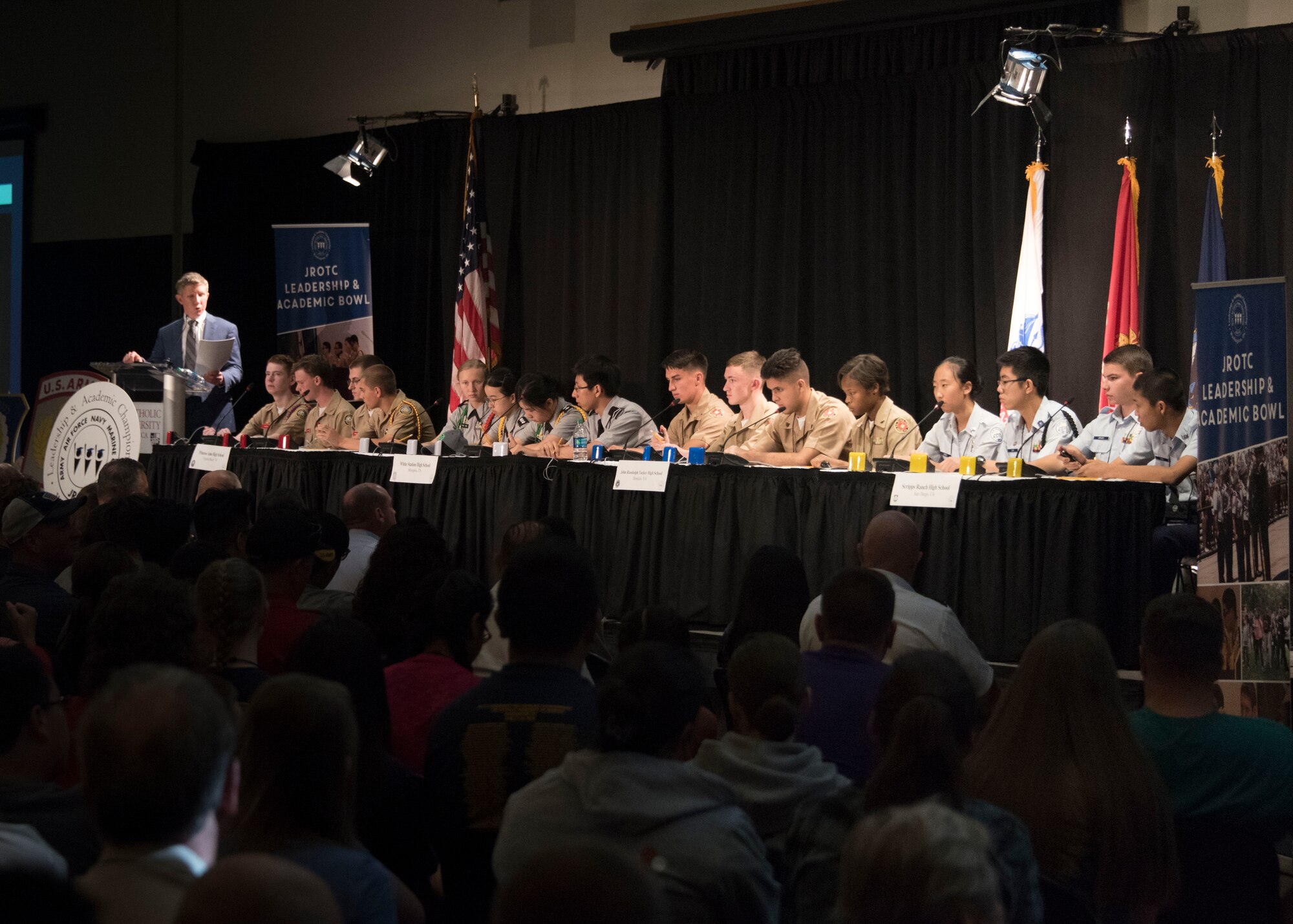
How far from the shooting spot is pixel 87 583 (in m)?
2.96

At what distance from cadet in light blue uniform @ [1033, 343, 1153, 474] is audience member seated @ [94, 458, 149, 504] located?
3494mm

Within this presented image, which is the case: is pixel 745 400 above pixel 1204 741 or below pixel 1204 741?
above

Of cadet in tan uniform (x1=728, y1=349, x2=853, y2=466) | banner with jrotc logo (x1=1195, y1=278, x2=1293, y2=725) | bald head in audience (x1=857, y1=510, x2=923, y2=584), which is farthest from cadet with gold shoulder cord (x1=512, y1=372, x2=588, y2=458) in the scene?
bald head in audience (x1=857, y1=510, x2=923, y2=584)

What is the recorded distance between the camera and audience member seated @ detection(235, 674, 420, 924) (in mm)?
1438

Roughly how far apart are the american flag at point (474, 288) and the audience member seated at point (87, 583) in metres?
5.76

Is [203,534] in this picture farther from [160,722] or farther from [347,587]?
[160,722]

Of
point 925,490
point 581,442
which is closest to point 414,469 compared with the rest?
point 581,442

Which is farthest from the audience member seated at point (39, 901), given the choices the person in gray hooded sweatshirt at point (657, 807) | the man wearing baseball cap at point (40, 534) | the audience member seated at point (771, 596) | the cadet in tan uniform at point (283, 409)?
the cadet in tan uniform at point (283, 409)

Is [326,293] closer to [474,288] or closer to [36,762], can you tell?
[474,288]

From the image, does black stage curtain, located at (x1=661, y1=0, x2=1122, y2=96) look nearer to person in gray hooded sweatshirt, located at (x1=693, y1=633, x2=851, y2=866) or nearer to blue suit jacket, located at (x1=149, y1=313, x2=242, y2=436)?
blue suit jacket, located at (x1=149, y1=313, x2=242, y2=436)

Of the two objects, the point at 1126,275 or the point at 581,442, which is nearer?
the point at 1126,275

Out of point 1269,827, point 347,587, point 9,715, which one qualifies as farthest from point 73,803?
point 347,587

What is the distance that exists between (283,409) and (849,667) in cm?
704

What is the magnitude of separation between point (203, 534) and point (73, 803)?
85.8 inches
